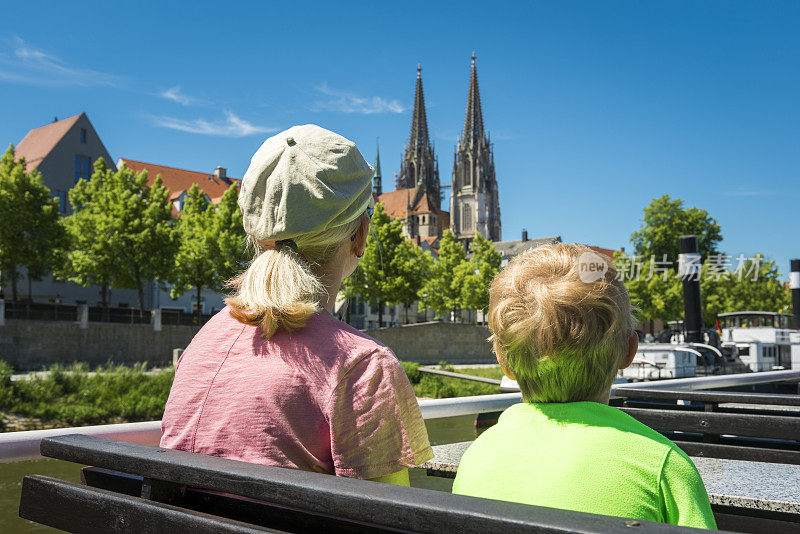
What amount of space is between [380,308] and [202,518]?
43569 mm

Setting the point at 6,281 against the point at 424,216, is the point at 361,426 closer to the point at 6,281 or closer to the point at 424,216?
the point at 6,281

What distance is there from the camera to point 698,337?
51.9 ft

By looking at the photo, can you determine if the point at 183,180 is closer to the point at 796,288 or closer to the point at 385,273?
the point at 385,273

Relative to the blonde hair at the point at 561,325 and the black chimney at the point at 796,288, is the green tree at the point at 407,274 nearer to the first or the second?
the black chimney at the point at 796,288

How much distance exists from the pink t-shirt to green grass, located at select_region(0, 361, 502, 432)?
41.5 ft

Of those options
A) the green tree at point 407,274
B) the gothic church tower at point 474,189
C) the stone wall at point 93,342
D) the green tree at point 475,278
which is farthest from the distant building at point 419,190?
the stone wall at point 93,342

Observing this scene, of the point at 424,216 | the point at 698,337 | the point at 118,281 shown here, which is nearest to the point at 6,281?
the point at 118,281

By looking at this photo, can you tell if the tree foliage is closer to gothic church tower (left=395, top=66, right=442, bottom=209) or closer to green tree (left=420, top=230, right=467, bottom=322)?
green tree (left=420, top=230, right=467, bottom=322)

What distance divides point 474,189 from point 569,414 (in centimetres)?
9796

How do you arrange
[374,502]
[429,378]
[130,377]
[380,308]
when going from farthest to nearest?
[380,308] < [429,378] < [130,377] < [374,502]

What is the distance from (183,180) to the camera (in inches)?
2306

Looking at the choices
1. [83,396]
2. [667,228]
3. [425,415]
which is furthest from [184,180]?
[425,415]

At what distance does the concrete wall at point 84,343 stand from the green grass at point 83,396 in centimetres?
1119

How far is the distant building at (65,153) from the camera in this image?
139 ft
